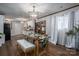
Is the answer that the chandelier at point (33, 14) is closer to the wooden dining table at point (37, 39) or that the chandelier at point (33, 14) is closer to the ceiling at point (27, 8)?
the ceiling at point (27, 8)

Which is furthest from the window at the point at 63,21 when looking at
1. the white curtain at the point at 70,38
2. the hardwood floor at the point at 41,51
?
the hardwood floor at the point at 41,51

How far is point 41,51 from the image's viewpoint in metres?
2.69

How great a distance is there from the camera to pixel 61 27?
265 centimetres

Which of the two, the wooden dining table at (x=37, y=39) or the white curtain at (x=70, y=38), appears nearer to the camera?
the white curtain at (x=70, y=38)

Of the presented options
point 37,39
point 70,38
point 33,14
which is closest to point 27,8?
point 33,14

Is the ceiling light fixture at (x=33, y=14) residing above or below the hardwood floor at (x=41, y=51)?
above

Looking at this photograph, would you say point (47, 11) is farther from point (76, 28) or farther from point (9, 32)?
point (9, 32)

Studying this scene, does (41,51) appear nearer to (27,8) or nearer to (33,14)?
(33,14)

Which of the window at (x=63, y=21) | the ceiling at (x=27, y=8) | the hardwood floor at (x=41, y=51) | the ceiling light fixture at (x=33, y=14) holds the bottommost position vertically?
the hardwood floor at (x=41, y=51)

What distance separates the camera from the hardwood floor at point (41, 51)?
2623mm

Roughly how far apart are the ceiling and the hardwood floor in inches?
24.6

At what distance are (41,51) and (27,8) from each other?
114 cm

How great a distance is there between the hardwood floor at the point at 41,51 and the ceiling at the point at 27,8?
24.6 inches

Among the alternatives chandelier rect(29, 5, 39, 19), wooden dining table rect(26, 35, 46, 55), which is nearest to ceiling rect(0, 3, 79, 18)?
chandelier rect(29, 5, 39, 19)
